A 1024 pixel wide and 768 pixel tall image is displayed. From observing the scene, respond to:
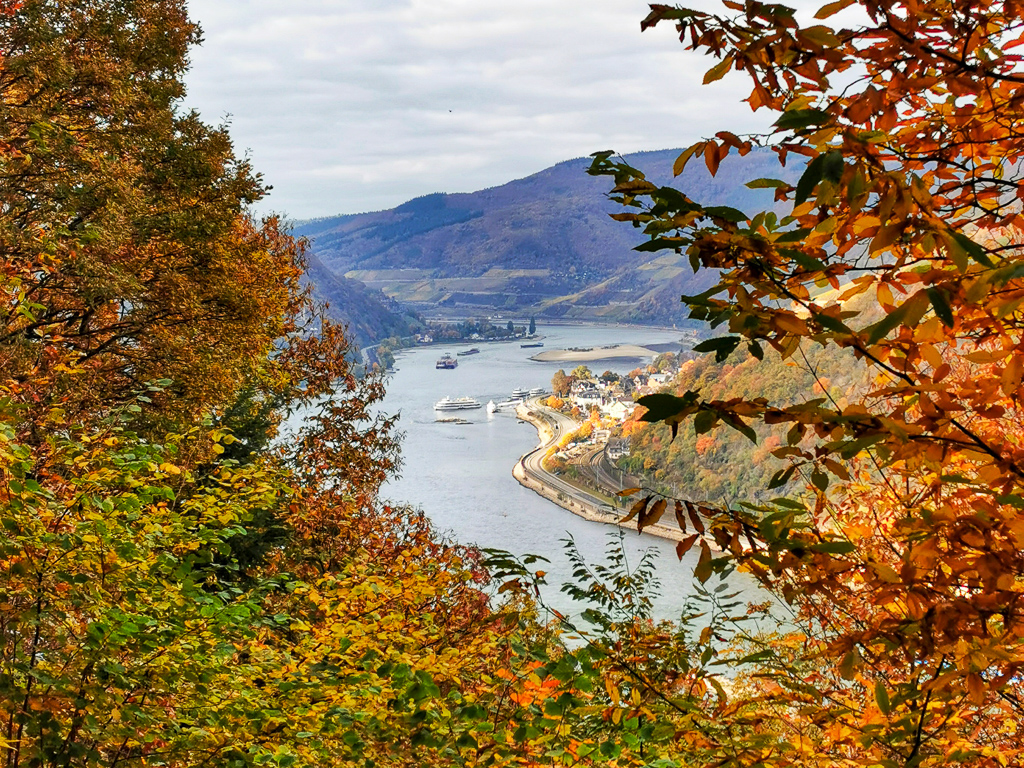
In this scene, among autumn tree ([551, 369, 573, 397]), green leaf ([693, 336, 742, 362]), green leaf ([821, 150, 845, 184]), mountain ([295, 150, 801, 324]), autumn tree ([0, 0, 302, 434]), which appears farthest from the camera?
mountain ([295, 150, 801, 324])

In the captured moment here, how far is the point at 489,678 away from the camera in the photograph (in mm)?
3350

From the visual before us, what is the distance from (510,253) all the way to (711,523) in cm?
11363

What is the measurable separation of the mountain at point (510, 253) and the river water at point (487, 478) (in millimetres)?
36428

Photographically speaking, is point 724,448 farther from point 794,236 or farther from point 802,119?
point 802,119

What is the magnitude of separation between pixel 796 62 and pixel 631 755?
2.25 meters

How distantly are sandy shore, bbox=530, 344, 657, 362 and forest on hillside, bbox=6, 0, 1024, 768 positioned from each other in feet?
208

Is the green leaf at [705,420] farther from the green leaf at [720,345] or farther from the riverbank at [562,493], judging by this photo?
the riverbank at [562,493]

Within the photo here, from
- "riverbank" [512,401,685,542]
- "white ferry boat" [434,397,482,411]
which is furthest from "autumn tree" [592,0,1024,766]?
"white ferry boat" [434,397,482,411]

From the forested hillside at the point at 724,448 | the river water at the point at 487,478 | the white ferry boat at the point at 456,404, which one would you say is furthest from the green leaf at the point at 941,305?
the white ferry boat at the point at 456,404

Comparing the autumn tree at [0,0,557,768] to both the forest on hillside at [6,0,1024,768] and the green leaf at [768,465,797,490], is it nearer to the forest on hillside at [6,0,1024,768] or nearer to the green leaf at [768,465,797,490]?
the forest on hillside at [6,0,1024,768]

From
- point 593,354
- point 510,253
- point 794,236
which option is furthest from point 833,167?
point 510,253

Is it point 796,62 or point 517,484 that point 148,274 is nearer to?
point 796,62

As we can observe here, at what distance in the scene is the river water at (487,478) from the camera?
23.4m

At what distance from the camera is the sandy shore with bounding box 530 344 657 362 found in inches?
2778
